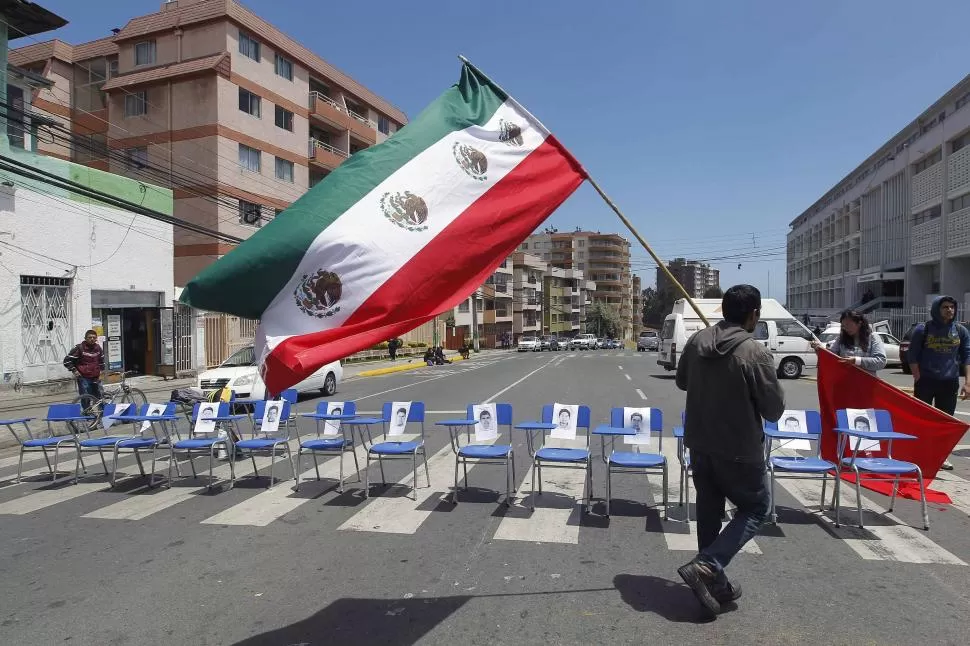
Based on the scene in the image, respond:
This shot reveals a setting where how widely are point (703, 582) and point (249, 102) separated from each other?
31.9 metres

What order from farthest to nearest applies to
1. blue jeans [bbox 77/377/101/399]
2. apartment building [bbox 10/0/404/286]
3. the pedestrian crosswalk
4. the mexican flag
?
apartment building [bbox 10/0/404/286]
blue jeans [bbox 77/377/101/399]
the pedestrian crosswalk
the mexican flag

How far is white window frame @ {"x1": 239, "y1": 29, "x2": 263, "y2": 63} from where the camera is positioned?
2995cm

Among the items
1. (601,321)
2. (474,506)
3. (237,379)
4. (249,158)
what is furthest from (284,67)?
(601,321)

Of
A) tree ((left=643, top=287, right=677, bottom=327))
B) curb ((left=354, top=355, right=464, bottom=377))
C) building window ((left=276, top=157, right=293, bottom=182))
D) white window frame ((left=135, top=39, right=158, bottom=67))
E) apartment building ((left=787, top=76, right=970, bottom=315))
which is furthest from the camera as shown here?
tree ((left=643, top=287, right=677, bottom=327))

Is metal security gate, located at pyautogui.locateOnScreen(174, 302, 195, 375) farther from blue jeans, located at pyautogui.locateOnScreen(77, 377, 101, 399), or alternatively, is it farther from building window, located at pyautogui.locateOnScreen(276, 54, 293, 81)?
building window, located at pyautogui.locateOnScreen(276, 54, 293, 81)

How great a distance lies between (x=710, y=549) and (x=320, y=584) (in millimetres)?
2689

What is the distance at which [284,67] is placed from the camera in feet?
108

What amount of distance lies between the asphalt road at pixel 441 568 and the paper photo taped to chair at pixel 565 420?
601 millimetres

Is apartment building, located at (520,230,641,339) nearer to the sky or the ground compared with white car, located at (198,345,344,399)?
nearer to the sky

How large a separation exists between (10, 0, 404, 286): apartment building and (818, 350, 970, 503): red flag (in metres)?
23.8

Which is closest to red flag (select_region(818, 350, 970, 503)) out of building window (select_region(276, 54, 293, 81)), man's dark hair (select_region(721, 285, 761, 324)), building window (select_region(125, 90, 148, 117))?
man's dark hair (select_region(721, 285, 761, 324))

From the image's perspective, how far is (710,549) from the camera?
13.2ft

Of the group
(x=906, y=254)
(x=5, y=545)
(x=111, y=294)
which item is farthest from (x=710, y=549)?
(x=906, y=254)

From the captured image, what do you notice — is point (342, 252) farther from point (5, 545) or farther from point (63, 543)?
point (5, 545)
